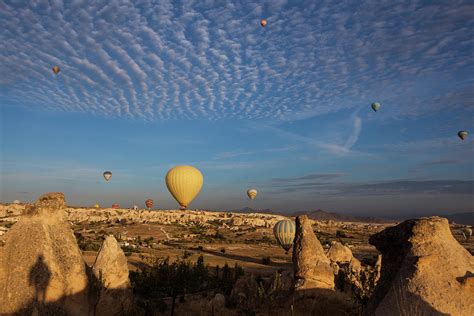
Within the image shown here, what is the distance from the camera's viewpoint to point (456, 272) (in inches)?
237

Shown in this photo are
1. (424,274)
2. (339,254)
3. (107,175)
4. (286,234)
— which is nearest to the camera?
(424,274)

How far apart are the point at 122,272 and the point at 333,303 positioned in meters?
7.84

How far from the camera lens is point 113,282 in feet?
46.1

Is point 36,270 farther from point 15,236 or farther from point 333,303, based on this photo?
point 333,303

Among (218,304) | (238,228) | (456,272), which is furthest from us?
(238,228)

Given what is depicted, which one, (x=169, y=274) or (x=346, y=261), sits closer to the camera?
(x=169, y=274)

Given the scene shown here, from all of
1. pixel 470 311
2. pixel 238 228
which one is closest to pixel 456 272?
pixel 470 311

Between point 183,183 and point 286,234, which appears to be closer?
point 286,234

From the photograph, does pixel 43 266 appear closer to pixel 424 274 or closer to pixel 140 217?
pixel 424 274

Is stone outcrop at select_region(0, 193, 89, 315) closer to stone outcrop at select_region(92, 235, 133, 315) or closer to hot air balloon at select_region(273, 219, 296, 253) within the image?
stone outcrop at select_region(92, 235, 133, 315)

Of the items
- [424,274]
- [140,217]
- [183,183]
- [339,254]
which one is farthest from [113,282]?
[140,217]

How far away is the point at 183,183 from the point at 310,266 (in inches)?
1889

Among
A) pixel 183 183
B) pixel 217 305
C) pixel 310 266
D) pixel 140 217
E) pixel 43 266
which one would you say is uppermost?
pixel 183 183

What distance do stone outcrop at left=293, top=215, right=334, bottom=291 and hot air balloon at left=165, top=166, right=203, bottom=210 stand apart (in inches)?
1858
